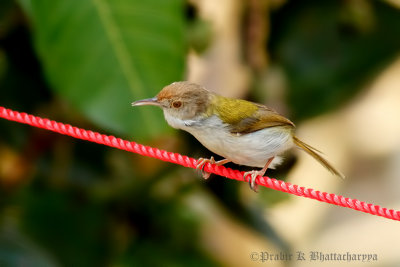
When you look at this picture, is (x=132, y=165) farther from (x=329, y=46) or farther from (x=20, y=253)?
(x=329, y=46)

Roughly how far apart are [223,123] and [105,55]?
544mm

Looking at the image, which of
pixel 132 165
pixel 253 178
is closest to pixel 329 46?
pixel 132 165

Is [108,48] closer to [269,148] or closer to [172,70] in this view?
[172,70]

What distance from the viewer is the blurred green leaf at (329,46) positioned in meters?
3.33

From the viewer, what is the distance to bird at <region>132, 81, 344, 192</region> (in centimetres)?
212

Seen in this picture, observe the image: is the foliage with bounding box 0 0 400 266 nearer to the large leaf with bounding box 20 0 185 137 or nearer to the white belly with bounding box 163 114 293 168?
the large leaf with bounding box 20 0 185 137

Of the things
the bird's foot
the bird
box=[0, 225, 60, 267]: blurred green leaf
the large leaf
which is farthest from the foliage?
the bird's foot

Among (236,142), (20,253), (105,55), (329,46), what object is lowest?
(20,253)

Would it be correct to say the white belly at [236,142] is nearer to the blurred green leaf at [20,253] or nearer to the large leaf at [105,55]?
the large leaf at [105,55]

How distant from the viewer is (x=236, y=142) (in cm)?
215

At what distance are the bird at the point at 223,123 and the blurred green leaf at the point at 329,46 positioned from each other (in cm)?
110

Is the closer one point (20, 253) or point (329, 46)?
point (20, 253)

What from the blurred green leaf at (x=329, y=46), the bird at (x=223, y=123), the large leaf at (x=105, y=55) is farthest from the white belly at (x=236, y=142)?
the blurred green leaf at (x=329, y=46)

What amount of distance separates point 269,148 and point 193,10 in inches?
49.5
